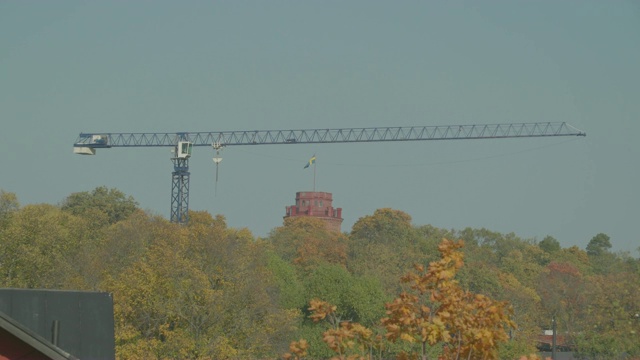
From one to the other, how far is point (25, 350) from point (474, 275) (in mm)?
77594

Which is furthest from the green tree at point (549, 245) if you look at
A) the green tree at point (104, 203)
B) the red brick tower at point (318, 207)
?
the green tree at point (104, 203)

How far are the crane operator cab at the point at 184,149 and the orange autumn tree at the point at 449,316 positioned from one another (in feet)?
362

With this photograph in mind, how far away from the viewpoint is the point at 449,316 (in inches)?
405

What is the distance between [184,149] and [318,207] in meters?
64.1

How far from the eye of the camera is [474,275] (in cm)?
8725

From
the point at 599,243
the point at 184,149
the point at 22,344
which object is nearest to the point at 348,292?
the point at 184,149

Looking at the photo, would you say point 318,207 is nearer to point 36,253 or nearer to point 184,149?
point 184,149

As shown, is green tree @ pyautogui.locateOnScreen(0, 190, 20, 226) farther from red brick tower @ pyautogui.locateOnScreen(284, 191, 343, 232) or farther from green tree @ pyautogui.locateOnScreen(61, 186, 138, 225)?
red brick tower @ pyautogui.locateOnScreen(284, 191, 343, 232)

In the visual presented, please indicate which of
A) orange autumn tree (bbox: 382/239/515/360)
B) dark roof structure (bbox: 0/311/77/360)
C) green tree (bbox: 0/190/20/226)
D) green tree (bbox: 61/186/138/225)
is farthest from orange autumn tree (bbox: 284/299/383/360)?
green tree (bbox: 61/186/138/225)

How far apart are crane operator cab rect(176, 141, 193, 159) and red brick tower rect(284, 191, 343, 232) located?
61.8 metres

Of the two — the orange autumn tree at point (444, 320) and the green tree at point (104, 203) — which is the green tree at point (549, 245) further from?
the orange autumn tree at point (444, 320)

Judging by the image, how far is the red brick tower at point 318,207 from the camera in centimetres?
18200

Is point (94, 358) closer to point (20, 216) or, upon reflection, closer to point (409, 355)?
point (409, 355)

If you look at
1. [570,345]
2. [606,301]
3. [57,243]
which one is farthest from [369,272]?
[606,301]
